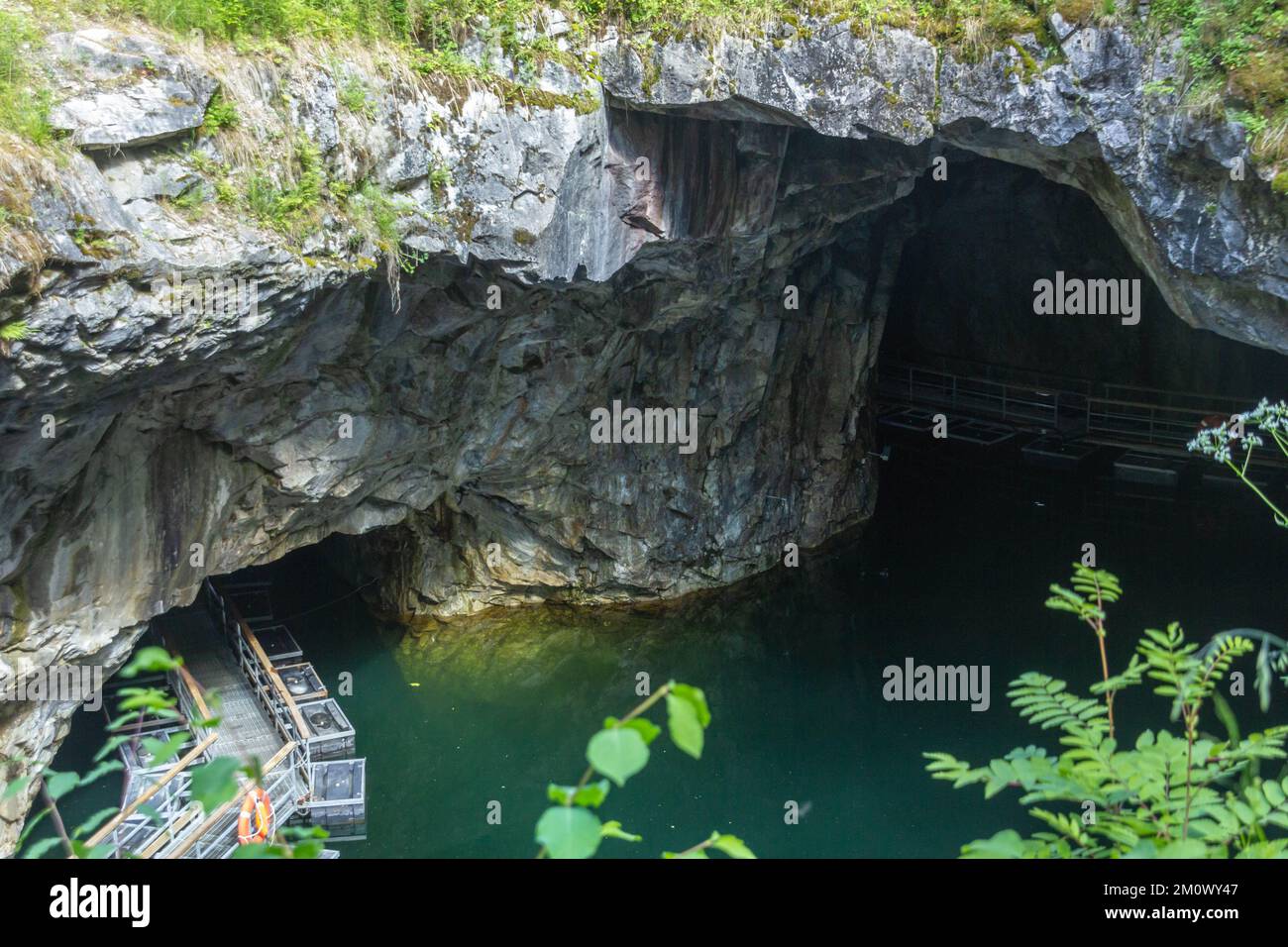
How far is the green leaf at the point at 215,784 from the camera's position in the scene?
196 cm

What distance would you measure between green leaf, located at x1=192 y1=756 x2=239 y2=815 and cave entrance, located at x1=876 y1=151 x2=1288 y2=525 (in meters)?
17.8

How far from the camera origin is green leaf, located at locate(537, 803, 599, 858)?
1832 mm

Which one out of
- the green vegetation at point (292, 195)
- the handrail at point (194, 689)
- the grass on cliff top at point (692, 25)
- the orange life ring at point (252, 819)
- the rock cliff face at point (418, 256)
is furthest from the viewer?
the handrail at point (194, 689)

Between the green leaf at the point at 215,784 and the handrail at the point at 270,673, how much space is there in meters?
10.1

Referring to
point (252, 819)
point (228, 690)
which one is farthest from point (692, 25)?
point (228, 690)

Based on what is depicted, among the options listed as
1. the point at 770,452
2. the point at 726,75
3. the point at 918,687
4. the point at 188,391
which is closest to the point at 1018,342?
the point at 770,452

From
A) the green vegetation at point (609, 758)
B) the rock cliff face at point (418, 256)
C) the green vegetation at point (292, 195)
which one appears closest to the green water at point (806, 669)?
the rock cliff face at point (418, 256)

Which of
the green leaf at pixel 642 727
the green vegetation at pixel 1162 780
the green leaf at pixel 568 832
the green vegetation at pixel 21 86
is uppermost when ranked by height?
the green vegetation at pixel 21 86

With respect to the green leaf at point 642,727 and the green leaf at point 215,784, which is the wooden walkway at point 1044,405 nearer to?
the green leaf at point 642,727

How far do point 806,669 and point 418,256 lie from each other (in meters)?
8.05

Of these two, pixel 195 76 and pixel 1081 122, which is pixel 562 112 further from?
pixel 1081 122

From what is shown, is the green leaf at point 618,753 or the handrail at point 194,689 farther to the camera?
the handrail at point 194,689

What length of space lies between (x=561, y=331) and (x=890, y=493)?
8.95m

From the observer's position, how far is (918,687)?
1416 centimetres
